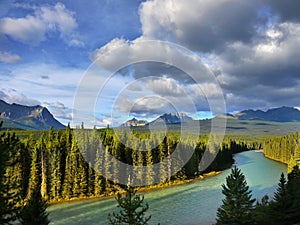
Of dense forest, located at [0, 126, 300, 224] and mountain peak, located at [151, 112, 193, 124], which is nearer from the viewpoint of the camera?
mountain peak, located at [151, 112, 193, 124]

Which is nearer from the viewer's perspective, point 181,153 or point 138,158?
point 138,158

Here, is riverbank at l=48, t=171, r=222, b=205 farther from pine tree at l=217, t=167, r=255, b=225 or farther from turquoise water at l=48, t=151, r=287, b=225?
pine tree at l=217, t=167, r=255, b=225

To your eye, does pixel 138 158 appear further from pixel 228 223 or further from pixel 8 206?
pixel 8 206

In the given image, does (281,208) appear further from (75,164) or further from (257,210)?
(75,164)

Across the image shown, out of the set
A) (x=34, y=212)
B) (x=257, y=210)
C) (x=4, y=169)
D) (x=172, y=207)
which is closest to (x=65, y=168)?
(x=172, y=207)

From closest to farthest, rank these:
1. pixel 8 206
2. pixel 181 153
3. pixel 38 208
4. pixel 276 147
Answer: pixel 8 206 → pixel 38 208 → pixel 181 153 → pixel 276 147

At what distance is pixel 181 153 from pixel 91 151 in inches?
989

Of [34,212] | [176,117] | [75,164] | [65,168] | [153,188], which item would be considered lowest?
[153,188]

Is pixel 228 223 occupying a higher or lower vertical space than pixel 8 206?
lower

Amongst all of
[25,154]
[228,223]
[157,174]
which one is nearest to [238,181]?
[228,223]

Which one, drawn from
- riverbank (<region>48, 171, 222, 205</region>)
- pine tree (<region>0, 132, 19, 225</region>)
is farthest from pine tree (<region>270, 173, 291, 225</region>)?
riverbank (<region>48, 171, 222, 205</region>)

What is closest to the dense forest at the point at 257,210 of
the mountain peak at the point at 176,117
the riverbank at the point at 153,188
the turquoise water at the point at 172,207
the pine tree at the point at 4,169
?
the turquoise water at the point at 172,207

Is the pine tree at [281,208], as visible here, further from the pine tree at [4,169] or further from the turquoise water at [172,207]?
the pine tree at [4,169]

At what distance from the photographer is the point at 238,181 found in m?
26.4
